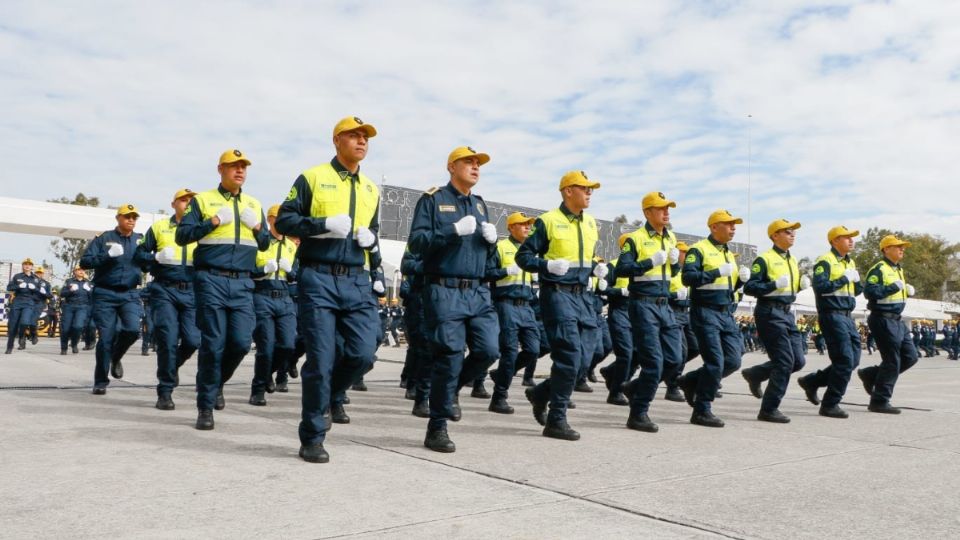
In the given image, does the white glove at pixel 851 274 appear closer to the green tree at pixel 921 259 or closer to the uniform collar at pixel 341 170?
the uniform collar at pixel 341 170

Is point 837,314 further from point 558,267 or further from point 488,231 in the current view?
point 488,231

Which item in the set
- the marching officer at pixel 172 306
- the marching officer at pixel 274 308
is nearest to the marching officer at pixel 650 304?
the marching officer at pixel 274 308

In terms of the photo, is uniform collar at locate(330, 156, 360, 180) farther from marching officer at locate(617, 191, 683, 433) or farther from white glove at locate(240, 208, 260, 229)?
marching officer at locate(617, 191, 683, 433)

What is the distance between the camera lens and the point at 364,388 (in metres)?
9.74

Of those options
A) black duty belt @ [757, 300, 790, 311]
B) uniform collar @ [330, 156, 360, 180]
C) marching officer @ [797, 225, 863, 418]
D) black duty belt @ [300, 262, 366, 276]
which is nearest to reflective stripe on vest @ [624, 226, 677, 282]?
black duty belt @ [757, 300, 790, 311]

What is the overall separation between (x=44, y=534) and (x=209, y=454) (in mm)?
1761

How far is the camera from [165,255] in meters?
7.46

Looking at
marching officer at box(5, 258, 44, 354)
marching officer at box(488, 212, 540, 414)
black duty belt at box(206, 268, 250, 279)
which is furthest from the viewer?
marching officer at box(5, 258, 44, 354)

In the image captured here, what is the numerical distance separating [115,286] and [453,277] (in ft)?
15.2

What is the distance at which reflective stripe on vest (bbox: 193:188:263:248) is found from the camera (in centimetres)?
655

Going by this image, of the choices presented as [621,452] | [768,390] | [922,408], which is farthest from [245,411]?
[922,408]

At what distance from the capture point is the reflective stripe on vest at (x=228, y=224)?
21.5ft

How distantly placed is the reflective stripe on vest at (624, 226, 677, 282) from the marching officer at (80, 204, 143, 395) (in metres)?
4.96

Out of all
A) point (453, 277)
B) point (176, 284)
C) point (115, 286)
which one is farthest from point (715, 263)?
point (115, 286)
